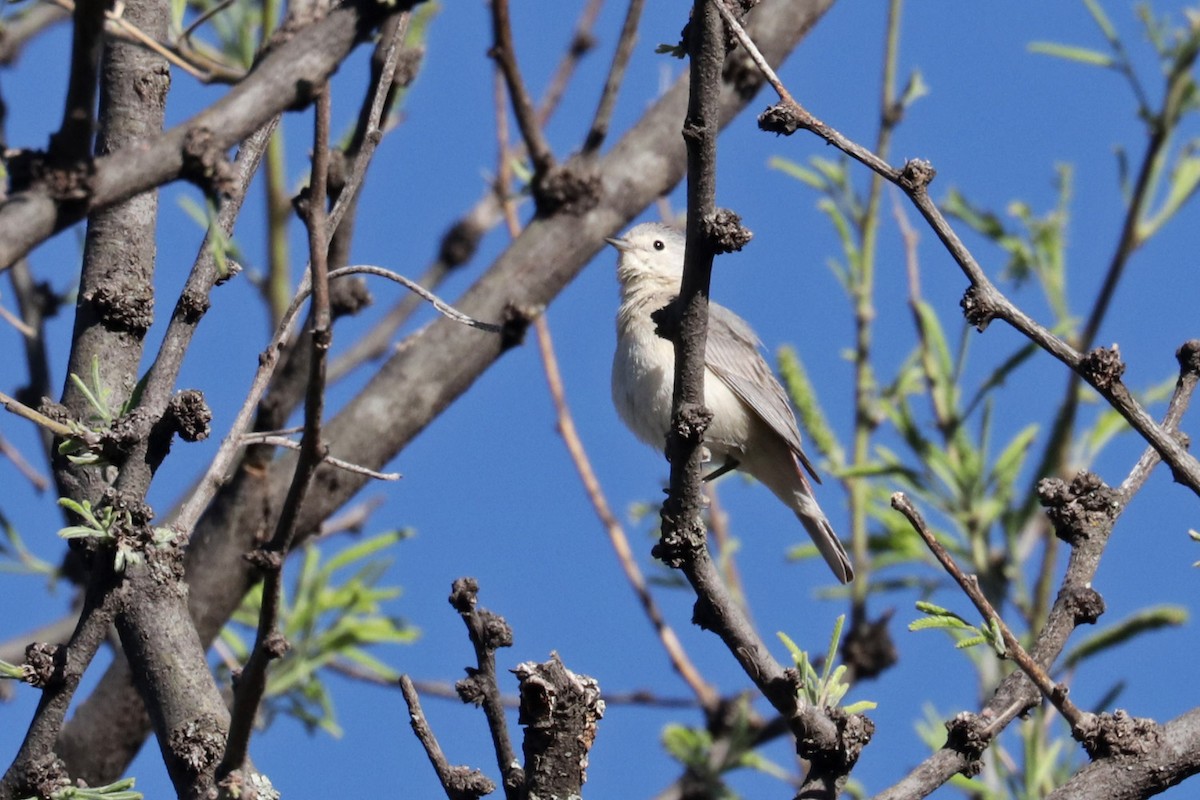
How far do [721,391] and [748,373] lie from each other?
0.70ft

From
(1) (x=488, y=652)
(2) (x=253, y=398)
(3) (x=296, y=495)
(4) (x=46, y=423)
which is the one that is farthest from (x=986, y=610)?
(4) (x=46, y=423)

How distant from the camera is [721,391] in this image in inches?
216

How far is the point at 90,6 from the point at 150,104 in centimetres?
198

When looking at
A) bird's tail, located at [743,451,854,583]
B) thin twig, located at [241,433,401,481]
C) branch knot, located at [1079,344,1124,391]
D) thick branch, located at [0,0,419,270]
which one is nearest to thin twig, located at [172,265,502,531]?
thin twig, located at [241,433,401,481]

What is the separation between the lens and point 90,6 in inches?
72.6

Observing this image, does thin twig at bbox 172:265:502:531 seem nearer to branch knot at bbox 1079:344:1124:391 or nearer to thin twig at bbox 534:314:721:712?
branch knot at bbox 1079:344:1124:391

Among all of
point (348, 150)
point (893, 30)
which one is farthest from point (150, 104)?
point (893, 30)

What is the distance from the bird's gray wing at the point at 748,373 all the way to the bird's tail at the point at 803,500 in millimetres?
106

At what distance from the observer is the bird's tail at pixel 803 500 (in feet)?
18.6

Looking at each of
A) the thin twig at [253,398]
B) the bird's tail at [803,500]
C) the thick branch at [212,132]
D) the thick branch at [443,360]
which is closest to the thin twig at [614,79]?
the thick branch at [443,360]

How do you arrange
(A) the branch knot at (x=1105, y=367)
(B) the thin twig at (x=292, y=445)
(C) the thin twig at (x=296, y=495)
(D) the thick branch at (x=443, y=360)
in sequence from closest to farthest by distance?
(C) the thin twig at (x=296, y=495) < (A) the branch knot at (x=1105, y=367) < (B) the thin twig at (x=292, y=445) < (D) the thick branch at (x=443, y=360)

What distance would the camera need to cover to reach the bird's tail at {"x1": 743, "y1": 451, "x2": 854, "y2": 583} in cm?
567

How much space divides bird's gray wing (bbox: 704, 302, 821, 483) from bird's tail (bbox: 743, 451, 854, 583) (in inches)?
4.2

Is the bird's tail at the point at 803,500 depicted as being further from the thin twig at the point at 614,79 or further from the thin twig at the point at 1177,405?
the thin twig at the point at 1177,405
